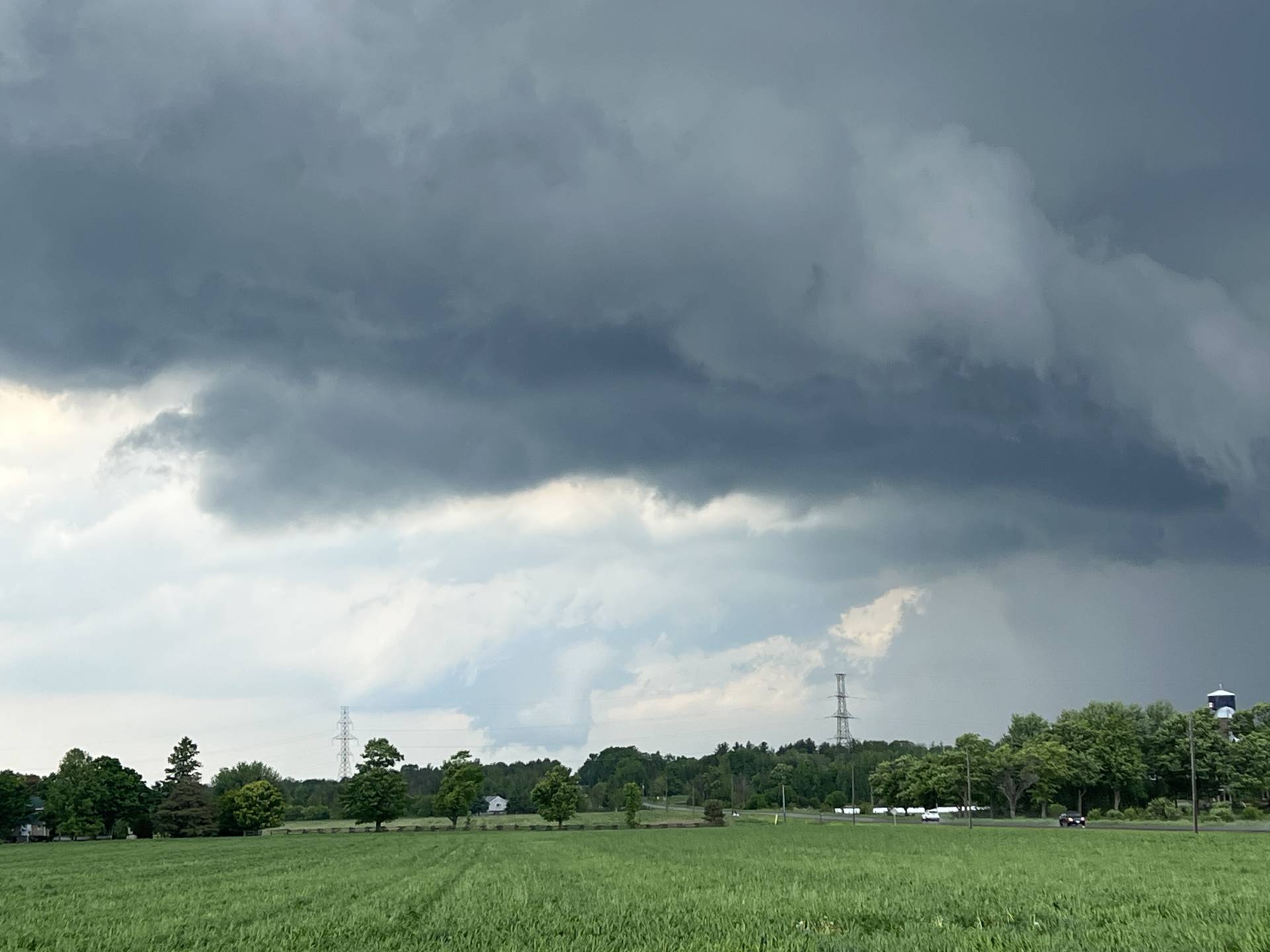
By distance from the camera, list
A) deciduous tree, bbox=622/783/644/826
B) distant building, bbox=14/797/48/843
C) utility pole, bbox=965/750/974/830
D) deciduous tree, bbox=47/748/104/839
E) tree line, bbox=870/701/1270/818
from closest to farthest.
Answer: utility pole, bbox=965/750/974/830 → deciduous tree, bbox=47/748/104/839 → tree line, bbox=870/701/1270/818 → distant building, bbox=14/797/48/843 → deciduous tree, bbox=622/783/644/826

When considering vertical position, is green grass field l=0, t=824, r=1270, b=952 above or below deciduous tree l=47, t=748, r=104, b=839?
above

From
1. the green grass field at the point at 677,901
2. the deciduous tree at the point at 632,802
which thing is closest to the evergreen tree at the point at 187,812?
the deciduous tree at the point at 632,802

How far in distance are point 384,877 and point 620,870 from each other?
34.5 feet

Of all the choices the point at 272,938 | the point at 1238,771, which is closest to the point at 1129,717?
the point at 1238,771

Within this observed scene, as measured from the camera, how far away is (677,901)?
27219 mm

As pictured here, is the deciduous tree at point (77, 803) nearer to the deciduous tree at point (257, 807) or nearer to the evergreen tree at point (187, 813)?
the evergreen tree at point (187, 813)

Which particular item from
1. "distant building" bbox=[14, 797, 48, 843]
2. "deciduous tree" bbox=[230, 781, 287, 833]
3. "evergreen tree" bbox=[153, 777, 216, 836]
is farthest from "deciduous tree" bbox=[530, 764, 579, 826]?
"distant building" bbox=[14, 797, 48, 843]

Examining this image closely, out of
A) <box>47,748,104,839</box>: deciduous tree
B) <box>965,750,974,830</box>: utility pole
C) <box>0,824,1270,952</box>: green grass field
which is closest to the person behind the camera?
<box>0,824,1270,952</box>: green grass field

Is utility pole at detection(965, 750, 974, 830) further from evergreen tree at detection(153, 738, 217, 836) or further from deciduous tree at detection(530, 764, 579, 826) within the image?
evergreen tree at detection(153, 738, 217, 836)

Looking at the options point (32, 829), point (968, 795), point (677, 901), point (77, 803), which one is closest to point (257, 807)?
point (77, 803)

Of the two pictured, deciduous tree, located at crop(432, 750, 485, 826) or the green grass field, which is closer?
the green grass field

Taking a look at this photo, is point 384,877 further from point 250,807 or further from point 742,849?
point 250,807

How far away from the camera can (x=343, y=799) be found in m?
147

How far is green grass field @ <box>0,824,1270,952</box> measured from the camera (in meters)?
18.7
